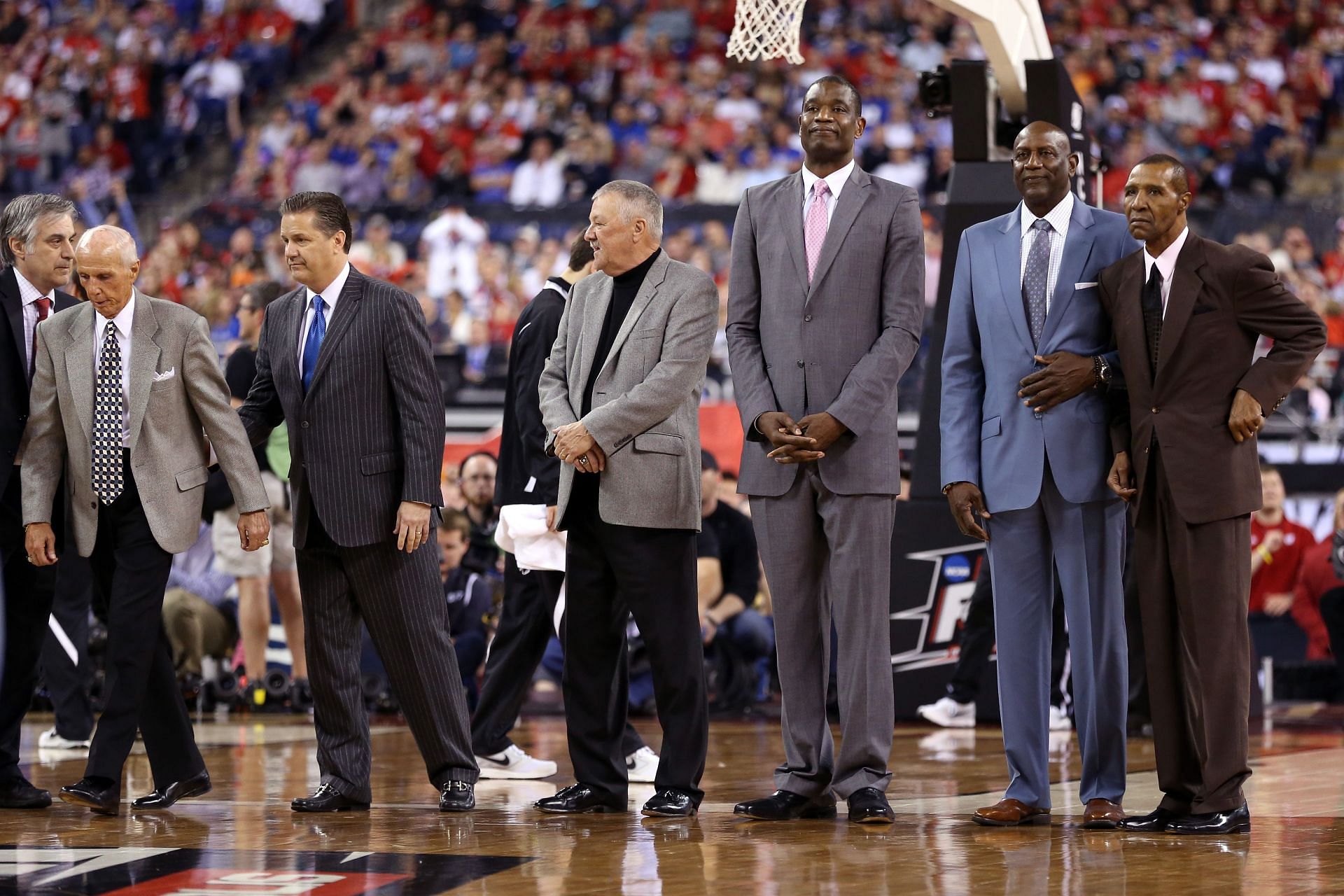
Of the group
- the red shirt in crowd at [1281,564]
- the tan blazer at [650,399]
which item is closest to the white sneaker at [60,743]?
the tan blazer at [650,399]

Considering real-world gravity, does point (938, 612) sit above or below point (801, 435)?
below

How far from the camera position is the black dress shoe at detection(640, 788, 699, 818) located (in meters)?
5.11

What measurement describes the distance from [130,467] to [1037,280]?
112 inches

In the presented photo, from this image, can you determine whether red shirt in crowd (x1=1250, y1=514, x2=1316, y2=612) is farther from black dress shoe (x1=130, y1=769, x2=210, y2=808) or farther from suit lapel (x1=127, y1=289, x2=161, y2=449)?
suit lapel (x1=127, y1=289, x2=161, y2=449)

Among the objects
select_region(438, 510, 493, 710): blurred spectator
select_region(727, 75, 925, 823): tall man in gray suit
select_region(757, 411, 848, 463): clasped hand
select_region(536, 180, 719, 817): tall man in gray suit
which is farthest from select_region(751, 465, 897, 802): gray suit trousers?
select_region(438, 510, 493, 710): blurred spectator

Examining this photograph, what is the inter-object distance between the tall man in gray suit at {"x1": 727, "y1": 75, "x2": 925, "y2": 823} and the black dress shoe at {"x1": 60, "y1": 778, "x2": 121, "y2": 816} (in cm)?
195

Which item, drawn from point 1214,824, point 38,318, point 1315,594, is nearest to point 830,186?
point 1214,824

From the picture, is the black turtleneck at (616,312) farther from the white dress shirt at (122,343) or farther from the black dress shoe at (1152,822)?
the black dress shoe at (1152,822)

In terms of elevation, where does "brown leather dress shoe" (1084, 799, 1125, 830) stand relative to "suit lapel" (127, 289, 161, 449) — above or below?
below

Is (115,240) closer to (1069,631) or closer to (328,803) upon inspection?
(328,803)

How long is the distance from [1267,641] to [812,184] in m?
5.65

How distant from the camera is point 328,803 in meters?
5.35

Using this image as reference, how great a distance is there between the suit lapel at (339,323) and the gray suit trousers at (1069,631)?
6.75 ft

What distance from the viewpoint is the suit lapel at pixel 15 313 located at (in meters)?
5.73
